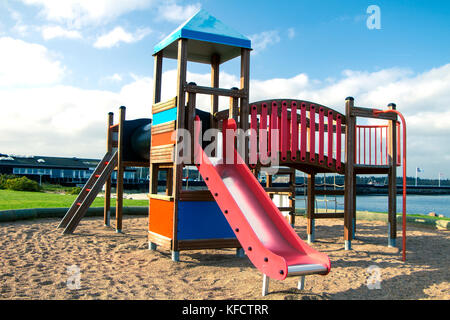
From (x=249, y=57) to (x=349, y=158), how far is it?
347cm

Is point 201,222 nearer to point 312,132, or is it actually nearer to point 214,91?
point 214,91

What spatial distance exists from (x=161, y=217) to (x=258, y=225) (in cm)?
264

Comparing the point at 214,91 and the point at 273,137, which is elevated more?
the point at 214,91

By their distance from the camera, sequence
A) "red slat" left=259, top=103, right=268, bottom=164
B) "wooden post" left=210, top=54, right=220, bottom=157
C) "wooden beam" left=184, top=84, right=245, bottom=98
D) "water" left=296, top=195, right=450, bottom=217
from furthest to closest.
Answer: "water" left=296, top=195, right=450, bottom=217 → "wooden post" left=210, top=54, right=220, bottom=157 → "red slat" left=259, top=103, right=268, bottom=164 → "wooden beam" left=184, top=84, right=245, bottom=98

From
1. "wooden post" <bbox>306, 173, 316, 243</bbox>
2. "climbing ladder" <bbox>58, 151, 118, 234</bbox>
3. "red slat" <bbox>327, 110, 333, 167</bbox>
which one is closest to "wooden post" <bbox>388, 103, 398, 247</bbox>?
"red slat" <bbox>327, 110, 333, 167</bbox>

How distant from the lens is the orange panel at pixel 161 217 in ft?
24.1

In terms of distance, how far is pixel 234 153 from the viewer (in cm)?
735

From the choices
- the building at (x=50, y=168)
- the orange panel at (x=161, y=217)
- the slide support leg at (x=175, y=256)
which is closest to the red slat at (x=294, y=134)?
the orange panel at (x=161, y=217)

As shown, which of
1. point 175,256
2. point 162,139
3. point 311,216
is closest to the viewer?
point 175,256

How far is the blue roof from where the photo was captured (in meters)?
7.29

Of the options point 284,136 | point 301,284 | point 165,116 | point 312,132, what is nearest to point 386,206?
point 312,132

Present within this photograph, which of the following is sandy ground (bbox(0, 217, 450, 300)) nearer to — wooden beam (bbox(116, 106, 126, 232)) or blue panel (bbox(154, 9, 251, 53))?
wooden beam (bbox(116, 106, 126, 232))

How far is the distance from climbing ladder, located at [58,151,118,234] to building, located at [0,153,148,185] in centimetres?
4486
